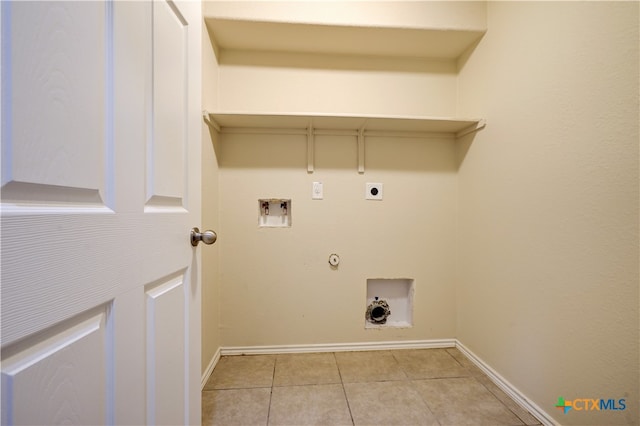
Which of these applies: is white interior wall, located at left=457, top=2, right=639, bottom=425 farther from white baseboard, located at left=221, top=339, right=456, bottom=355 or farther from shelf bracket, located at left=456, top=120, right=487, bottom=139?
white baseboard, located at left=221, top=339, right=456, bottom=355

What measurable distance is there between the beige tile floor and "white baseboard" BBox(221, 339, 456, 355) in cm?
3

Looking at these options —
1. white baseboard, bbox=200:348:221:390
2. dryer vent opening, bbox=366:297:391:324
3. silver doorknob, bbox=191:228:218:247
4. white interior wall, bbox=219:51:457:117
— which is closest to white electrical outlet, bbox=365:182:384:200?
white interior wall, bbox=219:51:457:117

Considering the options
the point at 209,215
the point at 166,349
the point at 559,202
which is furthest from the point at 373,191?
the point at 166,349

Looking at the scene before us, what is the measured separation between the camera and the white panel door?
1.15 feet

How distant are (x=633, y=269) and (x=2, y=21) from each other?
64.4 inches

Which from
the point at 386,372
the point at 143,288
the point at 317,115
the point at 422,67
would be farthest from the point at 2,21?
the point at 422,67

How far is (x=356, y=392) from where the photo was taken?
1352 millimetres

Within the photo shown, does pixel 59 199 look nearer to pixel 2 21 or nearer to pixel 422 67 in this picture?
pixel 2 21

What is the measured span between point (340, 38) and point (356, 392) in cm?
210

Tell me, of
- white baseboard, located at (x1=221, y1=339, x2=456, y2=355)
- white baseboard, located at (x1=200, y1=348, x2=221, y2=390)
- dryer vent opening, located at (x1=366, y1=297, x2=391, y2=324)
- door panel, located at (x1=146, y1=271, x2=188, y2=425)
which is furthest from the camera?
dryer vent opening, located at (x1=366, y1=297, x2=391, y2=324)

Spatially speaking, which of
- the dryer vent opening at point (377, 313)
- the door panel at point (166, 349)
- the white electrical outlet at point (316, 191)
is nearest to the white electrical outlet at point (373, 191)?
the white electrical outlet at point (316, 191)

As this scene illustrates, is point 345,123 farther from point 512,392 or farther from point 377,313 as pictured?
point 512,392

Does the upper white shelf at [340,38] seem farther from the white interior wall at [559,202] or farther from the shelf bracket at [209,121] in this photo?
the shelf bracket at [209,121]

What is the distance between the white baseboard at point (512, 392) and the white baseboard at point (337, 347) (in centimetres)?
20
